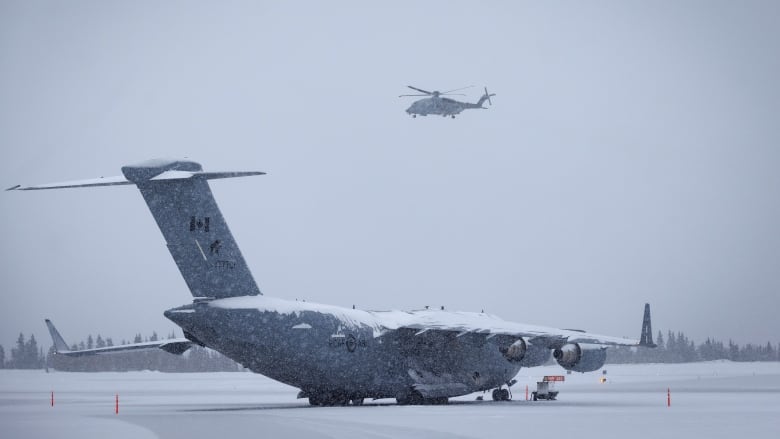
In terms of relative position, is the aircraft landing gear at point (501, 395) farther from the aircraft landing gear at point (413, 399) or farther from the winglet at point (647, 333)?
the winglet at point (647, 333)

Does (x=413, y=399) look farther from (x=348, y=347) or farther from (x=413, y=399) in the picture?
(x=348, y=347)

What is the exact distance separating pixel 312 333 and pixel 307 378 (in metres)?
1.67

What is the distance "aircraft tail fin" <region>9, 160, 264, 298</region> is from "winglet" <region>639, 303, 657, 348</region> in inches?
514

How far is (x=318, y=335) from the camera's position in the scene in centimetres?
3312

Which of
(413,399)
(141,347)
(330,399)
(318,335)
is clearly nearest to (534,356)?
(413,399)

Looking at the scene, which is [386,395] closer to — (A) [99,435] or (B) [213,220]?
(B) [213,220]

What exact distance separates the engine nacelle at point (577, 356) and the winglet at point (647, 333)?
204cm

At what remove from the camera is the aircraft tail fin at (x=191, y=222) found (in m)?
29.6

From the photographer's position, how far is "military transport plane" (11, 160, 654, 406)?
3025 cm

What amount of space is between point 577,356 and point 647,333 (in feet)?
8.18

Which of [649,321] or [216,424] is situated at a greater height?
[649,321]

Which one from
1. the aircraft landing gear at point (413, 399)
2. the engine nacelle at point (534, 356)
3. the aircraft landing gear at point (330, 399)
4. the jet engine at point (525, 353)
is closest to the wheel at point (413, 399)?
the aircraft landing gear at point (413, 399)

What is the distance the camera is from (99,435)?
67.5 ft

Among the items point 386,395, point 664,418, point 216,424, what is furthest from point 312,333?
point 664,418
